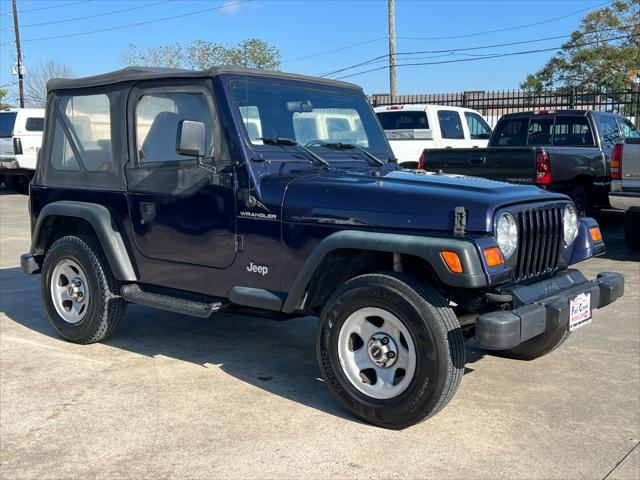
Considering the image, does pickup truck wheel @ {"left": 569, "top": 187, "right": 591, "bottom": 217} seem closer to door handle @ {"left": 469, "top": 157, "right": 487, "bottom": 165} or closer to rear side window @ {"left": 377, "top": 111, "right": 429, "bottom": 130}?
door handle @ {"left": 469, "top": 157, "right": 487, "bottom": 165}

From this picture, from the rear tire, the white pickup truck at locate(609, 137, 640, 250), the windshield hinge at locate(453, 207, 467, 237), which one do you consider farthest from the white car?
the windshield hinge at locate(453, 207, 467, 237)

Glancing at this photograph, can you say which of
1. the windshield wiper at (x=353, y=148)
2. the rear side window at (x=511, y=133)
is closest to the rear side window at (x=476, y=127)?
the rear side window at (x=511, y=133)

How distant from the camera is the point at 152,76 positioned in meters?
4.92

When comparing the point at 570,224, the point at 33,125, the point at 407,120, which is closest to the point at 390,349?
the point at 570,224

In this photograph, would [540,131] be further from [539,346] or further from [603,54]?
[603,54]

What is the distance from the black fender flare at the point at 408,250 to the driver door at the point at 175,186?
0.67m

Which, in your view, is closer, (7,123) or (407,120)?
(407,120)

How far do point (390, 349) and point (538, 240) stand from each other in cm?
108

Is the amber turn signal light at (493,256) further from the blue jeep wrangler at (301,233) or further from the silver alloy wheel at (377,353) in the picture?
the silver alloy wheel at (377,353)

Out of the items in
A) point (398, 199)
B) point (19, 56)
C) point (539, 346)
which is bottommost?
point (539, 346)

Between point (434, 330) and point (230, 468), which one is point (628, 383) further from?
point (230, 468)

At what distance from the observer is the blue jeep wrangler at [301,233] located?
3684 mm

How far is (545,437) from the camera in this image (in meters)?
3.73

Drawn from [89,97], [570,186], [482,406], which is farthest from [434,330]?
[570,186]
